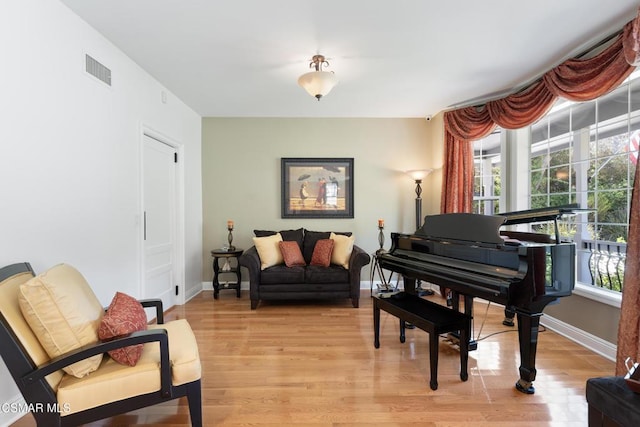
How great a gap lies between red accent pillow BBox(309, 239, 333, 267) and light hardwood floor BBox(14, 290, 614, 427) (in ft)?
2.90

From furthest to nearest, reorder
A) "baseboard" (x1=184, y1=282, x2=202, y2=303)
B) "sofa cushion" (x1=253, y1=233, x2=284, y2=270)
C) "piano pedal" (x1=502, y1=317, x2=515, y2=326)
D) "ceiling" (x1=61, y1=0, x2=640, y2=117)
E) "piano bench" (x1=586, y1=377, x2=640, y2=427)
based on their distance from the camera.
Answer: "baseboard" (x1=184, y1=282, x2=202, y2=303)
"sofa cushion" (x1=253, y1=233, x2=284, y2=270)
"piano pedal" (x1=502, y1=317, x2=515, y2=326)
"ceiling" (x1=61, y1=0, x2=640, y2=117)
"piano bench" (x1=586, y1=377, x2=640, y2=427)

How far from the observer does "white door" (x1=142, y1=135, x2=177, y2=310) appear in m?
3.14

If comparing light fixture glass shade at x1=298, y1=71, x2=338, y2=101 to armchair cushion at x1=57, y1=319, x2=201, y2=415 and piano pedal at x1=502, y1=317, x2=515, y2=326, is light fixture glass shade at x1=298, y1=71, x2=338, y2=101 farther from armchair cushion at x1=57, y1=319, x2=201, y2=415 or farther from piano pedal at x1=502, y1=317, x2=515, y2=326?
piano pedal at x1=502, y1=317, x2=515, y2=326

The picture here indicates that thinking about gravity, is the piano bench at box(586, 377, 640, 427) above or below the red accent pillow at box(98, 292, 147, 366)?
below

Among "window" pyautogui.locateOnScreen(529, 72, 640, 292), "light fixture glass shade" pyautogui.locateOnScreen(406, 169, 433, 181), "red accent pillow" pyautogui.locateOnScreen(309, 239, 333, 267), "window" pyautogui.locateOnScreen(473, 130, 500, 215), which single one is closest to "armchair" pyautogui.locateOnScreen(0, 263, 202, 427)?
"red accent pillow" pyautogui.locateOnScreen(309, 239, 333, 267)

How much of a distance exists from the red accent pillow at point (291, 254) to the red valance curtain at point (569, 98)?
2.10 m

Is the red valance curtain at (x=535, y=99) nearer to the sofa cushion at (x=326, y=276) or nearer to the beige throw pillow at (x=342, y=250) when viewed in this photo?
the beige throw pillow at (x=342, y=250)

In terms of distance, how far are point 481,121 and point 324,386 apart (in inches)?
133

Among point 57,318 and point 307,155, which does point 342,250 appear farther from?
point 57,318

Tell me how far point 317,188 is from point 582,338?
11.2 feet

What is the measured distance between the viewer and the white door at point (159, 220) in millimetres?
3145

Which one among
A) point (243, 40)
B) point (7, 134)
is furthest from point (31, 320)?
point (243, 40)

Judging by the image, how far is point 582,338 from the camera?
8.62 ft

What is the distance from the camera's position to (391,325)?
121 inches
